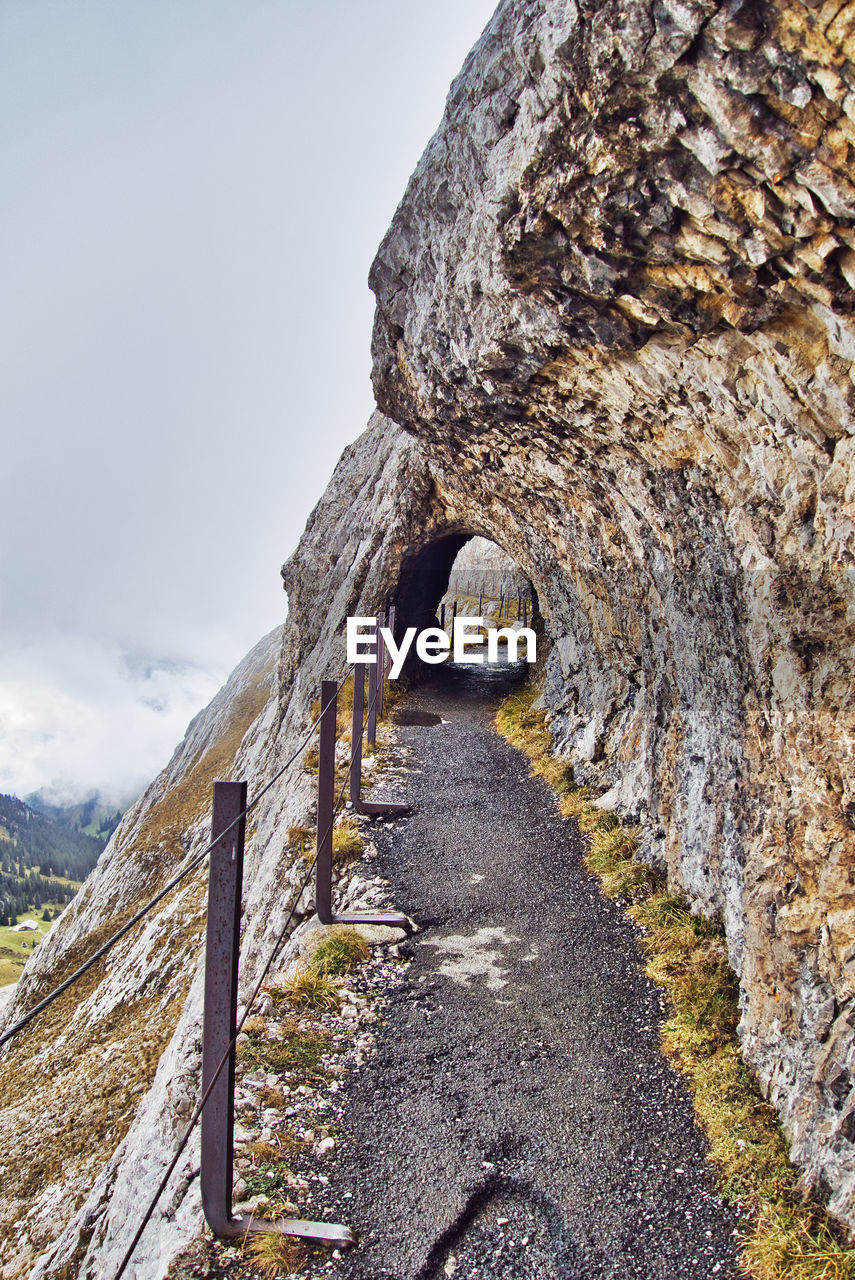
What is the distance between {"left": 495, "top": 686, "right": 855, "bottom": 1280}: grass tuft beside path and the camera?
444cm

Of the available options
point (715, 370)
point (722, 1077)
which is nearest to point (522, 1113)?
point (722, 1077)

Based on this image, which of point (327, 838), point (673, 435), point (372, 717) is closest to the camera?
point (673, 435)

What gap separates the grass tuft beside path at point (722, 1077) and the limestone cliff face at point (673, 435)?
0.24 metres

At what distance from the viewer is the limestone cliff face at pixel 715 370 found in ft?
14.4

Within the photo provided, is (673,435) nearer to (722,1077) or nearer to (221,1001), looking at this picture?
(722,1077)

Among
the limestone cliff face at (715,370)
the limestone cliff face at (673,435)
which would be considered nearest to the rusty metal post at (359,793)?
the limestone cliff face at (673,435)

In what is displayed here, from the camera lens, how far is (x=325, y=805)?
8727mm

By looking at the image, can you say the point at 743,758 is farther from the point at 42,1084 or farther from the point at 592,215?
the point at 42,1084

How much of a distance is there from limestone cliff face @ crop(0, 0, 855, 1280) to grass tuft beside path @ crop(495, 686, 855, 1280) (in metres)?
0.24

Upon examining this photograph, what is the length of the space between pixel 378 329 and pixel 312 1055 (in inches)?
463

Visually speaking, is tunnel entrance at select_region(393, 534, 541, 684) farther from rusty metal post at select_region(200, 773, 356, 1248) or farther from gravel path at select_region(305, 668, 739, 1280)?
rusty metal post at select_region(200, 773, 356, 1248)

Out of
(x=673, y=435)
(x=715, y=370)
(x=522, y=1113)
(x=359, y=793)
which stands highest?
(x=715, y=370)

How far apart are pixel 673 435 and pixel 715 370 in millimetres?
1324

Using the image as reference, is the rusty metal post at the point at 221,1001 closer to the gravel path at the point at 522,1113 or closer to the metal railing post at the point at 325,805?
the gravel path at the point at 522,1113
